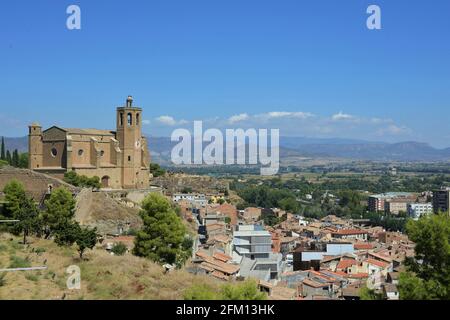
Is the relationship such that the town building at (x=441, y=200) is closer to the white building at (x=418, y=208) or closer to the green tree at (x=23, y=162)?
the white building at (x=418, y=208)

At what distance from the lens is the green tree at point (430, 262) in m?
10.1

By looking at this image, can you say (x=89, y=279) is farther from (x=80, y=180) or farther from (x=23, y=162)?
(x=23, y=162)

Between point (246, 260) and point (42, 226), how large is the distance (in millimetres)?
7990

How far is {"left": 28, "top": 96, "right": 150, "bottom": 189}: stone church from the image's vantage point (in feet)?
99.6

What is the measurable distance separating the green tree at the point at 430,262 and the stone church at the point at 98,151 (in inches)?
859

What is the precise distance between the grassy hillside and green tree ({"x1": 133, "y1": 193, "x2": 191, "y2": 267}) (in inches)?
66.6

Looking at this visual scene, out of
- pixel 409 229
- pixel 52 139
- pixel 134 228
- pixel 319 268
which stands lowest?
pixel 319 268

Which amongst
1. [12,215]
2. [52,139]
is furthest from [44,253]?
[52,139]

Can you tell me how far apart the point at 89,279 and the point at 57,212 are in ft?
23.1

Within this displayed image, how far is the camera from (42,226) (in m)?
17.8

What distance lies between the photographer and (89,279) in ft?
37.1

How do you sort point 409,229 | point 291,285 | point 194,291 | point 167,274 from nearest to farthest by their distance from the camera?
point 194,291 < point 409,229 < point 167,274 < point 291,285

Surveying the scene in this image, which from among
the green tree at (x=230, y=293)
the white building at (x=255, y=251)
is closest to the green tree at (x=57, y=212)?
the white building at (x=255, y=251)

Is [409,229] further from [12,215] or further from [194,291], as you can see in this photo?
[12,215]
